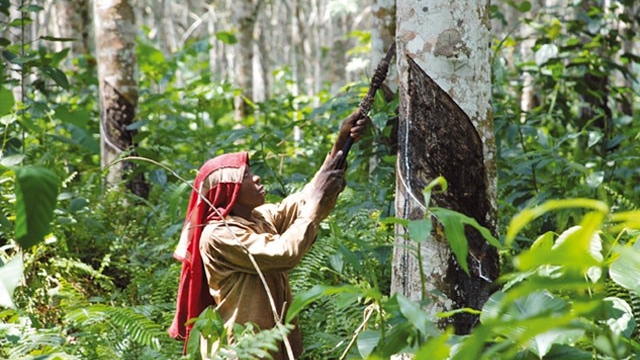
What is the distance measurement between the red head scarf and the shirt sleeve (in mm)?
132

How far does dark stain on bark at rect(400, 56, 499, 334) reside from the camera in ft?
10.2

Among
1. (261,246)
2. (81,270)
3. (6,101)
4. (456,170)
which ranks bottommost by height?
(81,270)

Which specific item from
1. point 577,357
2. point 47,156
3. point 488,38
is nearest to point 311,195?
point 488,38

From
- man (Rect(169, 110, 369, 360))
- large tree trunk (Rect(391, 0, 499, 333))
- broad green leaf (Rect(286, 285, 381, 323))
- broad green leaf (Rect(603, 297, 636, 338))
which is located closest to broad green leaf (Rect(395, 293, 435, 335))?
broad green leaf (Rect(286, 285, 381, 323))

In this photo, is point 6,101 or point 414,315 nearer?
point 414,315

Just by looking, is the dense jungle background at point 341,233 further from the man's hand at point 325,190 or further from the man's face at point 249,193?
the man's face at point 249,193

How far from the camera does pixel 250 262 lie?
3.49 m

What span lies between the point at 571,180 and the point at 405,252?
109 inches

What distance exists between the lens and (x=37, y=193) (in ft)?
5.44

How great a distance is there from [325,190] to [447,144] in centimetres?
65

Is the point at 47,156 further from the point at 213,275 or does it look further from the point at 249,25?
the point at 249,25

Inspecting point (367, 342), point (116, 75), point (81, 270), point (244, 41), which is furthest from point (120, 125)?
point (367, 342)

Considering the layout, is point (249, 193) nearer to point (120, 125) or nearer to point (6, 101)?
point (6, 101)

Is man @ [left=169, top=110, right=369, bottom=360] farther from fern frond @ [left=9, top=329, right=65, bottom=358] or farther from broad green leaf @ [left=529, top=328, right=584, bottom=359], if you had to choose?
broad green leaf @ [left=529, top=328, right=584, bottom=359]
